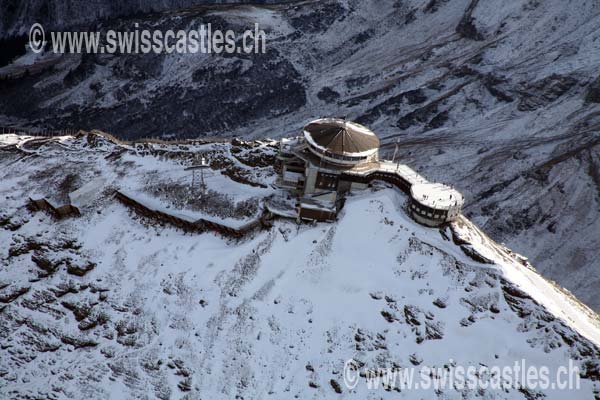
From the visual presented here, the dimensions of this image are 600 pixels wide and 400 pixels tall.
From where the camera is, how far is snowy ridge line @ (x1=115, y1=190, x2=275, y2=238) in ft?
148

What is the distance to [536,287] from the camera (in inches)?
1577

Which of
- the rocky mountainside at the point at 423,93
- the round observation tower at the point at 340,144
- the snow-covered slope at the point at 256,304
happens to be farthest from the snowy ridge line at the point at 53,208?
the rocky mountainside at the point at 423,93

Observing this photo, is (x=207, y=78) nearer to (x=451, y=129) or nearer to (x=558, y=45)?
(x=451, y=129)

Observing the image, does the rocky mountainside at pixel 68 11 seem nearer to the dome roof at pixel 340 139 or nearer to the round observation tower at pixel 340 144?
the dome roof at pixel 340 139

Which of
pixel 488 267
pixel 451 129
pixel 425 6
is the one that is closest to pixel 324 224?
pixel 488 267

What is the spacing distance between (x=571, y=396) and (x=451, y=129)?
49.4m

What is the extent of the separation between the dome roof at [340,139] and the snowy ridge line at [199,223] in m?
9.20

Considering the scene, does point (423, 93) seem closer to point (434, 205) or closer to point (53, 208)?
point (434, 205)

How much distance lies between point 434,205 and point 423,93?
1737 inches

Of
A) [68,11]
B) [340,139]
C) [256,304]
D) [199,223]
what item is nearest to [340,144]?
[340,139]

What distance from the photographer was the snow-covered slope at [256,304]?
3719cm

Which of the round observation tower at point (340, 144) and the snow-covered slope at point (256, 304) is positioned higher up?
the round observation tower at point (340, 144)

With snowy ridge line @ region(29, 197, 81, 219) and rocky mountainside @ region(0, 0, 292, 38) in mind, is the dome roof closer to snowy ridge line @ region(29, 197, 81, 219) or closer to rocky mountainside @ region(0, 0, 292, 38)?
snowy ridge line @ region(29, 197, 81, 219)

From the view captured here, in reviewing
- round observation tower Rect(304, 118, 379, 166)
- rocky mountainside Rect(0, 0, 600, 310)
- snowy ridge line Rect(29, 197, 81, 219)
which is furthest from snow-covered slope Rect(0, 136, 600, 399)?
rocky mountainside Rect(0, 0, 600, 310)
